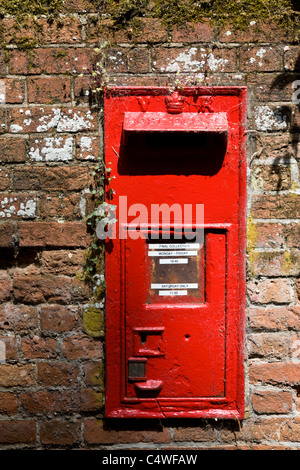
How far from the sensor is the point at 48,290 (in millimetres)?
1630

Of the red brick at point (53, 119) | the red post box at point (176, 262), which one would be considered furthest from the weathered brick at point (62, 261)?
the red brick at point (53, 119)

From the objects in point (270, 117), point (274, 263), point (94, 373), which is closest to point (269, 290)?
point (274, 263)

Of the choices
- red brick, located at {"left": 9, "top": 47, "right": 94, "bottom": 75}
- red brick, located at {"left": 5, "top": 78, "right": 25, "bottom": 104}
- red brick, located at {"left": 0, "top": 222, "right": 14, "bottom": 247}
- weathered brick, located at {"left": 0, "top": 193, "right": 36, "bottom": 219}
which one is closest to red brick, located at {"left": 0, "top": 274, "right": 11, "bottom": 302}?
red brick, located at {"left": 0, "top": 222, "right": 14, "bottom": 247}

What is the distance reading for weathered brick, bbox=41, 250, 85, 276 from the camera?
1.62 metres

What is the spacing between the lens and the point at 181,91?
5.07ft

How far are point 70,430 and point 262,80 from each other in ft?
5.69

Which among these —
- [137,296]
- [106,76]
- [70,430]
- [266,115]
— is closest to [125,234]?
[137,296]

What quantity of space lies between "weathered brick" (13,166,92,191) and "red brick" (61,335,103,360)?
657mm

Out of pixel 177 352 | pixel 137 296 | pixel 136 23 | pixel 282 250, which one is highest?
pixel 136 23

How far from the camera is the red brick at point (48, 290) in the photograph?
1.63 metres

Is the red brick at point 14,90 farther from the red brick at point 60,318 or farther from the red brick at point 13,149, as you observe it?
the red brick at point 60,318

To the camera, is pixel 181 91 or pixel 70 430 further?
pixel 70 430

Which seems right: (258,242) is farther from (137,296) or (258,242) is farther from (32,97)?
(32,97)

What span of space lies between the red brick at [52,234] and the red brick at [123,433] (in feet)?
2.61
